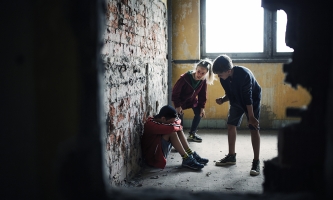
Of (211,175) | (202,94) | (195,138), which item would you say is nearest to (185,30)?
(202,94)

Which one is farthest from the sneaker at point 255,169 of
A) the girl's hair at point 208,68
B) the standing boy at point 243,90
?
the girl's hair at point 208,68

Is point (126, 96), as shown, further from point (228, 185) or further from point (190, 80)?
point (190, 80)

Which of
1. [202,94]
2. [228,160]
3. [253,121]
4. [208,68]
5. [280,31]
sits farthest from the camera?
[280,31]

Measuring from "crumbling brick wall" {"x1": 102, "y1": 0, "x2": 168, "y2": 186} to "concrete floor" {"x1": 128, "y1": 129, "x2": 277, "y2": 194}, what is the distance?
0.22m

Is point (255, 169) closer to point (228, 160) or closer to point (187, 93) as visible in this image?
point (228, 160)

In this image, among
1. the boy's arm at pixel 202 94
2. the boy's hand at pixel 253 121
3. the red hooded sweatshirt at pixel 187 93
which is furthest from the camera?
the boy's arm at pixel 202 94

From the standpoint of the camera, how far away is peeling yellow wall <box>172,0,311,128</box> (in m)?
5.59

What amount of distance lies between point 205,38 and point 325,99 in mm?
5106

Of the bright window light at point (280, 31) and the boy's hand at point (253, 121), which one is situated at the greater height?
the bright window light at point (280, 31)

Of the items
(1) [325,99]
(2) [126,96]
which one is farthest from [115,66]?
(1) [325,99]

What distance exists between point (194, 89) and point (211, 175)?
1620 mm

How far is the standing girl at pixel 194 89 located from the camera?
4.44 m

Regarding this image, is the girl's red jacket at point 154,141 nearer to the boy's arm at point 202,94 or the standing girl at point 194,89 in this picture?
the standing girl at point 194,89

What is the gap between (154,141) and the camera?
11.6 feet
